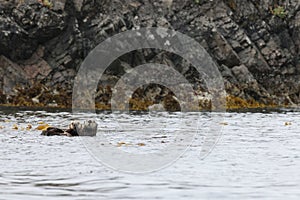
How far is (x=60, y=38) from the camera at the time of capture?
63.8 metres

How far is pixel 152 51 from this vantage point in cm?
6481

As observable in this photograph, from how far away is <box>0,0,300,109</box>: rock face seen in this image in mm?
62281

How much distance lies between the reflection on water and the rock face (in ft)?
94.3

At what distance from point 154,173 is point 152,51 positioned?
149 ft

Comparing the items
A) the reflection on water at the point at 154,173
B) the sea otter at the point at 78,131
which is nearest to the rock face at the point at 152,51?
the reflection on water at the point at 154,173

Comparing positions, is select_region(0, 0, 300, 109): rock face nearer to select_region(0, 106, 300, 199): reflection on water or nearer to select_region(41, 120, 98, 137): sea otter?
select_region(0, 106, 300, 199): reflection on water

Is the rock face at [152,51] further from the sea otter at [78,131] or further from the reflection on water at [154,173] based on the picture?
the sea otter at [78,131]

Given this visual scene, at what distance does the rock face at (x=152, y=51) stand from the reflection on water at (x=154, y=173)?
28.7 metres

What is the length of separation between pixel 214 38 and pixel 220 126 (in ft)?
100

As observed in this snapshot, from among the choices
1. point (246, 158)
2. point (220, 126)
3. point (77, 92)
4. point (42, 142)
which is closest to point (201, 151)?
point (246, 158)

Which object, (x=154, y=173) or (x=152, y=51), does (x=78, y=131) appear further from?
(x=152, y=51)

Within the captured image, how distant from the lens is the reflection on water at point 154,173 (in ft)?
54.4

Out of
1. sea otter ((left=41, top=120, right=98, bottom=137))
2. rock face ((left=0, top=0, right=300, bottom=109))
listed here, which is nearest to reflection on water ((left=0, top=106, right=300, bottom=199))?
sea otter ((left=41, top=120, right=98, bottom=137))

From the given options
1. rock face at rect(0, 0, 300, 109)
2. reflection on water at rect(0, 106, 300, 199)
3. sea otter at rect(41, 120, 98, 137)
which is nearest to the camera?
reflection on water at rect(0, 106, 300, 199)
